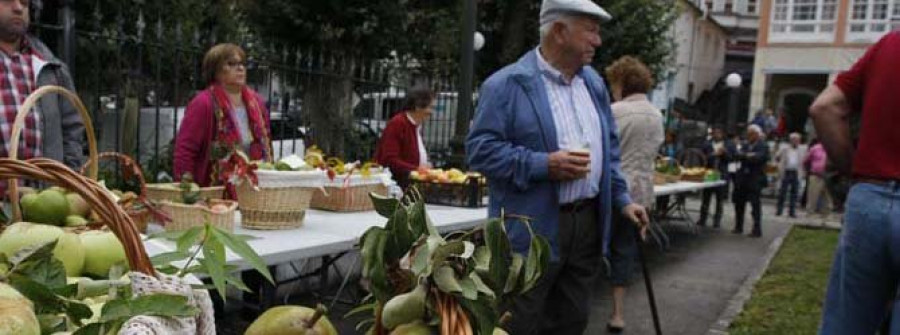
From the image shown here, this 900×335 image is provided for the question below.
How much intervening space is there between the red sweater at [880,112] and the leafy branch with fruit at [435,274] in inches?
70.8

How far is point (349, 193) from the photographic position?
13.1ft

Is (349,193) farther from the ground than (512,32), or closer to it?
closer to it

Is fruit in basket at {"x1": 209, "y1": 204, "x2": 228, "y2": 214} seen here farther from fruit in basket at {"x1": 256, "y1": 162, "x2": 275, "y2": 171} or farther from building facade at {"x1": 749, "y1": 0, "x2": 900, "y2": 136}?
building facade at {"x1": 749, "y1": 0, "x2": 900, "y2": 136}

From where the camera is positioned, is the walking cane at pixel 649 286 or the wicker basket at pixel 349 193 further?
the wicker basket at pixel 349 193

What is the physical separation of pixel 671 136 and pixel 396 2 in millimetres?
10070

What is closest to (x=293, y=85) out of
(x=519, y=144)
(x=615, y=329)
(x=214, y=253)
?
(x=615, y=329)

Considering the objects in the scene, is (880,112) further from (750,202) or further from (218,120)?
(750,202)

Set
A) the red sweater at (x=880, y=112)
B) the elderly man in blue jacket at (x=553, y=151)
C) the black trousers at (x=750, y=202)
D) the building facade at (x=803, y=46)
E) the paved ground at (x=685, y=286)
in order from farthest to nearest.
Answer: the building facade at (x=803, y=46) → the black trousers at (x=750, y=202) → the paved ground at (x=685, y=286) → the elderly man in blue jacket at (x=553, y=151) → the red sweater at (x=880, y=112)

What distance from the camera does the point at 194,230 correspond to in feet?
3.83

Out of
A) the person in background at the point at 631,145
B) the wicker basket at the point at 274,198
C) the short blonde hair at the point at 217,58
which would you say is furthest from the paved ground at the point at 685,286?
the short blonde hair at the point at 217,58

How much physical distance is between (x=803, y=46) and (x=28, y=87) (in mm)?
35003

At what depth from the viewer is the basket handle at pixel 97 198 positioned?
1.10 m

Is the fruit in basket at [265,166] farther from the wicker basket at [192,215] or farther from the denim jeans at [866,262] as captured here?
the denim jeans at [866,262]

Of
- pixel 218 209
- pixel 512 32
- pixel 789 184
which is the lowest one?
pixel 789 184
